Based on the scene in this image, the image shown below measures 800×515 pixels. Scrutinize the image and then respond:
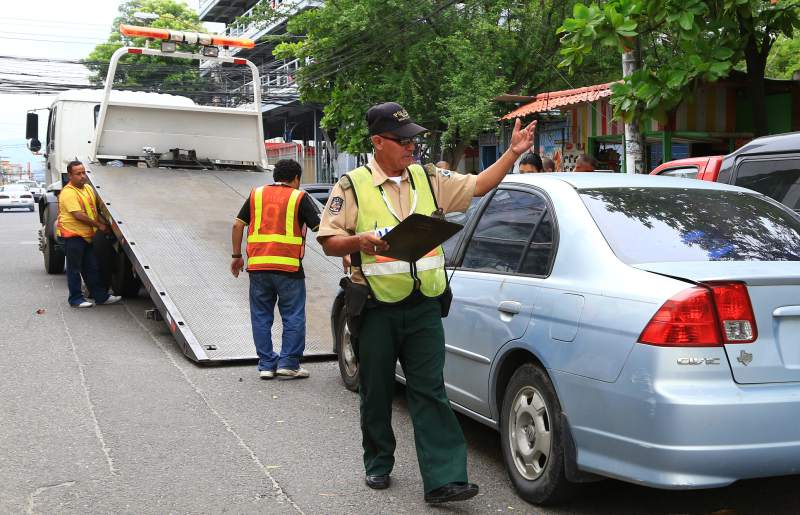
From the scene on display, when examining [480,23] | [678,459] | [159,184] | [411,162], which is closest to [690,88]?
[159,184]

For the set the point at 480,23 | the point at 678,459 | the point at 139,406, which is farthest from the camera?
the point at 480,23

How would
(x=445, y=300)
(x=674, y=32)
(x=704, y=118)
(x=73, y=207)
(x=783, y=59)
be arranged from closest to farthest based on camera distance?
1. (x=445, y=300)
2. (x=674, y=32)
3. (x=73, y=207)
4. (x=704, y=118)
5. (x=783, y=59)

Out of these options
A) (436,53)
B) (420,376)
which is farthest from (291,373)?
(436,53)

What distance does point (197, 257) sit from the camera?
973 cm

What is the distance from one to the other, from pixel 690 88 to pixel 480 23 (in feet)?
34.5

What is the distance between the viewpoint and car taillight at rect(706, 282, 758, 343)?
3.68 meters

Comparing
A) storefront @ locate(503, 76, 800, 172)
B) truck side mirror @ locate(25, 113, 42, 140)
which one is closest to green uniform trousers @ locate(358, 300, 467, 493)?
storefront @ locate(503, 76, 800, 172)

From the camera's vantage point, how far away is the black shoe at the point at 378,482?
15.2 ft

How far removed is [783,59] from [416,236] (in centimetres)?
2416

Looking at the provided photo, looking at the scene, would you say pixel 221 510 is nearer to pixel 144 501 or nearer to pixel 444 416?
pixel 144 501

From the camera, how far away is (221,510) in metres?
4.33

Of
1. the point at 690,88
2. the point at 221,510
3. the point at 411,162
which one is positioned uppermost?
the point at 690,88

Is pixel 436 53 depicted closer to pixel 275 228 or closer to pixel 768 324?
pixel 275 228

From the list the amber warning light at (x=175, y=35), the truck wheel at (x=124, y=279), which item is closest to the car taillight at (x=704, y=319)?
the truck wheel at (x=124, y=279)
